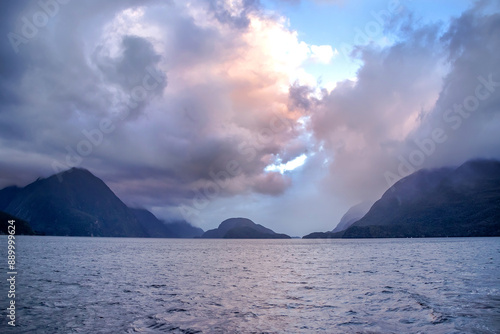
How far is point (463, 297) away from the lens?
1364 inches

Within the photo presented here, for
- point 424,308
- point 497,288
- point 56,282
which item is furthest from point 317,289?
point 56,282

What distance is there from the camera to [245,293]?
39.8 meters

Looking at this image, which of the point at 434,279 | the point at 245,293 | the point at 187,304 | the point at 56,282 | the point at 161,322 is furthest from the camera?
the point at 434,279

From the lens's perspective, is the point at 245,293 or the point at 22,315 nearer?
the point at 22,315

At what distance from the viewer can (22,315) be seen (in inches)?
1040

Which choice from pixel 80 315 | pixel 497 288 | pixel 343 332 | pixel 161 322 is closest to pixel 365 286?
pixel 497 288

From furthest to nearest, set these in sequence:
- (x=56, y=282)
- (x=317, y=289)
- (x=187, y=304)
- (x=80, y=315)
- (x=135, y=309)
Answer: (x=56, y=282)
(x=317, y=289)
(x=187, y=304)
(x=135, y=309)
(x=80, y=315)

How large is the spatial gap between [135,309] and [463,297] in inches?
1395

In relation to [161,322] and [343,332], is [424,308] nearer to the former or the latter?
[343,332]

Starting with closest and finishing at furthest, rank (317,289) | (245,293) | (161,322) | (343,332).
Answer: (343,332)
(161,322)
(245,293)
(317,289)

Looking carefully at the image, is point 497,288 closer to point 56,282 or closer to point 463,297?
point 463,297

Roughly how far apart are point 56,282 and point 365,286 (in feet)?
149

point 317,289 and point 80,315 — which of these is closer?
point 80,315

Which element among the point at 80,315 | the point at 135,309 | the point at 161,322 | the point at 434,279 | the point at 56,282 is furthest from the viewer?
the point at 434,279
